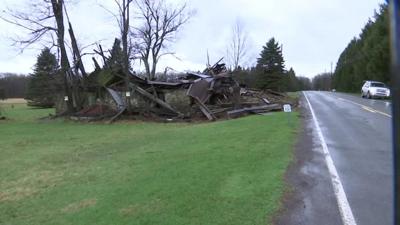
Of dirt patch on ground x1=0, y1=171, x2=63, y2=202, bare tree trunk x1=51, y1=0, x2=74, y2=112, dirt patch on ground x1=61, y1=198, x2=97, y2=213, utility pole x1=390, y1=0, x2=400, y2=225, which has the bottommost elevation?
dirt patch on ground x1=0, y1=171, x2=63, y2=202

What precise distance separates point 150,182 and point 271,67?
64003mm

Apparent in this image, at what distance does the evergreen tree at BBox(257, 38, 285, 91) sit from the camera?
69500 mm

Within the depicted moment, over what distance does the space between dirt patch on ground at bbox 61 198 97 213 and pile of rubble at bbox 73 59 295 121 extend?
813 inches

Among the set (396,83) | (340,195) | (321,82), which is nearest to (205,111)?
(340,195)

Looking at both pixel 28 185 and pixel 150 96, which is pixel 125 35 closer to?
pixel 150 96

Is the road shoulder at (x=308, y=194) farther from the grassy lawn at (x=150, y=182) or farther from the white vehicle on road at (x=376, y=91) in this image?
the white vehicle on road at (x=376, y=91)

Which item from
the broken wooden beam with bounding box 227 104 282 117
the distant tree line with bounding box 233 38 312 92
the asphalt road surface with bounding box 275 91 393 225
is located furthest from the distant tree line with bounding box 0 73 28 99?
the asphalt road surface with bounding box 275 91 393 225

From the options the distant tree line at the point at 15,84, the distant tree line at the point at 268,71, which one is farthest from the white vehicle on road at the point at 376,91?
the distant tree line at the point at 15,84

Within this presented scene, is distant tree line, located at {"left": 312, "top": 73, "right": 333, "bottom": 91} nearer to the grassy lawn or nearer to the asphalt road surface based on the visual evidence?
the asphalt road surface

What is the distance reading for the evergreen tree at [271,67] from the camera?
69.5m

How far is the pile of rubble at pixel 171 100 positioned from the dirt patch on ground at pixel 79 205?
20649 millimetres

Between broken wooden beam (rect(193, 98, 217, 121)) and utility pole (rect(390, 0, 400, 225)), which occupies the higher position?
utility pole (rect(390, 0, 400, 225))

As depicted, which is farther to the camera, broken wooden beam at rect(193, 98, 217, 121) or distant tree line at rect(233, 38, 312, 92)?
distant tree line at rect(233, 38, 312, 92)

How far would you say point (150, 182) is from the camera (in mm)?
9133
